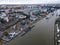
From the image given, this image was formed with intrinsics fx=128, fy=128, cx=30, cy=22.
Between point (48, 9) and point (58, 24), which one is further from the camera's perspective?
point (48, 9)

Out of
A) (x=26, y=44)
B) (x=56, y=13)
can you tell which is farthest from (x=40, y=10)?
(x=26, y=44)

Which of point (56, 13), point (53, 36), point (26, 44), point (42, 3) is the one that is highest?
point (42, 3)

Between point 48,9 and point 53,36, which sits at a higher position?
point 48,9

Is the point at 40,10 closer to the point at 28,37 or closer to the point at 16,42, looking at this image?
the point at 28,37

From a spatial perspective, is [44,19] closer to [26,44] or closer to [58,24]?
[58,24]

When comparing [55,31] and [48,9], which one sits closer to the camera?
[55,31]

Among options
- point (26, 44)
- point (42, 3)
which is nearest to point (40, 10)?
point (42, 3)
